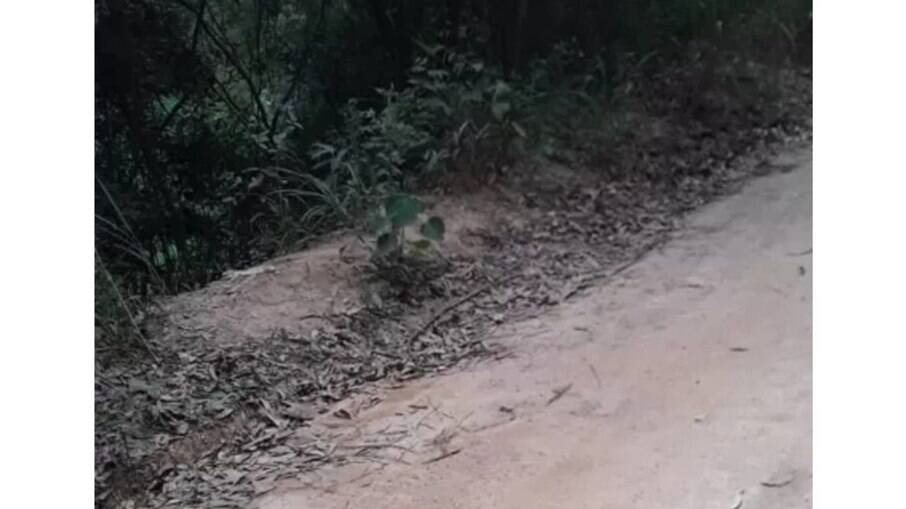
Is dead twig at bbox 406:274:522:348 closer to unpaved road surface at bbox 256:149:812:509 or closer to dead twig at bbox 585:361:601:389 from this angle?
unpaved road surface at bbox 256:149:812:509

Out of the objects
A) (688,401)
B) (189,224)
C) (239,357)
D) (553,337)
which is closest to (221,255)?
(189,224)

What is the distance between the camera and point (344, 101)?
168cm

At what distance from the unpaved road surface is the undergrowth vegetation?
0.25 m

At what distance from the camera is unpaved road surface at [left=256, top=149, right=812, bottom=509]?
1.65 m

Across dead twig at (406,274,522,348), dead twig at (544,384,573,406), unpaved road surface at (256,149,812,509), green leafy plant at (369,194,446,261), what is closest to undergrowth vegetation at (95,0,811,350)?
green leafy plant at (369,194,446,261)

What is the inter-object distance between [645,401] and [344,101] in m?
0.78

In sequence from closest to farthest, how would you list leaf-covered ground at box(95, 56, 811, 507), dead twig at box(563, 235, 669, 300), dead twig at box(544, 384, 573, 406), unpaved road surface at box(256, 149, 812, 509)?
leaf-covered ground at box(95, 56, 811, 507) < unpaved road surface at box(256, 149, 812, 509) < dead twig at box(544, 384, 573, 406) < dead twig at box(563, 235, 669, 300)

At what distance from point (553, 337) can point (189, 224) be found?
2.28ft

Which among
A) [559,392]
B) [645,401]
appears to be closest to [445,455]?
[559,392]

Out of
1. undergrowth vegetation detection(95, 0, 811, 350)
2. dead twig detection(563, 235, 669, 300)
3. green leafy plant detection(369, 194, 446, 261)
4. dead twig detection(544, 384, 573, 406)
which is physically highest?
undergrowth vegetation detection(95, 0, 811, 350)

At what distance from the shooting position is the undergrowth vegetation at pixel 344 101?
5.04 ft

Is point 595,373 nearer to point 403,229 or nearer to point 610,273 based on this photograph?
point 610,273

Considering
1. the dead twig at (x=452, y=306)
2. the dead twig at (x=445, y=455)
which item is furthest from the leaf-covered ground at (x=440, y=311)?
the dead twig at (x=445, y=455)
